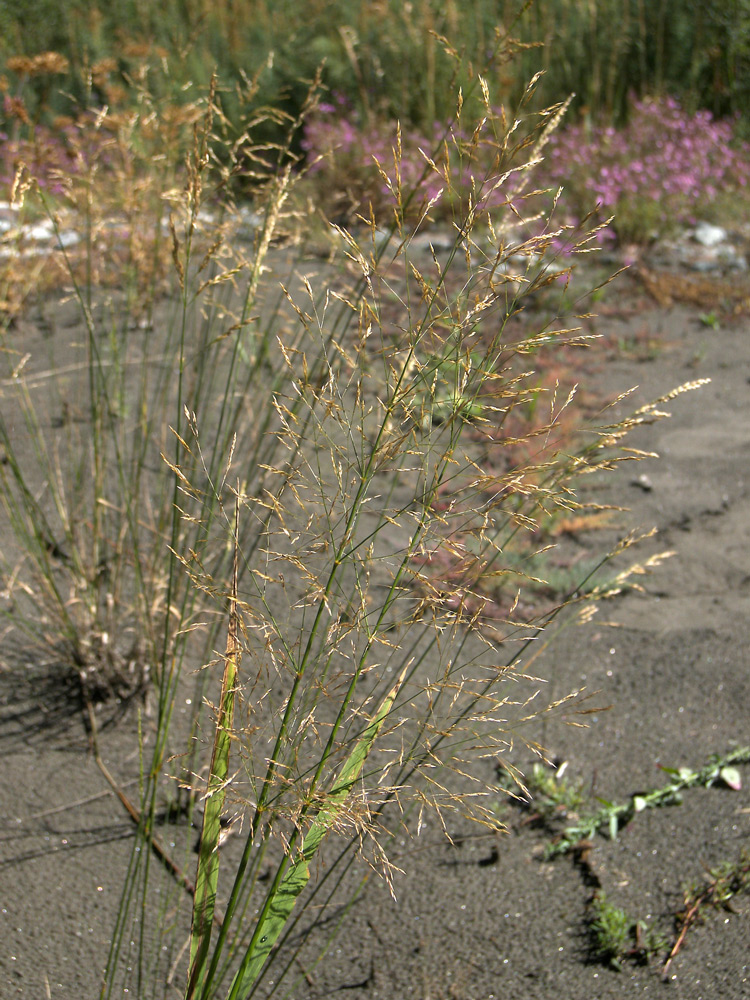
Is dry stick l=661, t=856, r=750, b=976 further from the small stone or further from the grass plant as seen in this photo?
the small stone

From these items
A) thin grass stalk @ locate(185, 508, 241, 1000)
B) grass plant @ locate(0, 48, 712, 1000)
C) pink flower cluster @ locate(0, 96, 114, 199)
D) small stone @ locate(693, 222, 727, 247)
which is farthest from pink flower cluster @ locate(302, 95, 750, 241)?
thin grass stalk @ locate(185, 508, 241, 1000)

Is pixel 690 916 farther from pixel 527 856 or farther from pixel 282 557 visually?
pixel 282 557

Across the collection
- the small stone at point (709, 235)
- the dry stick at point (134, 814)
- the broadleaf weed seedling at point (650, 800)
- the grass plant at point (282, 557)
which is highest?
the grass plant at point (282, 557)

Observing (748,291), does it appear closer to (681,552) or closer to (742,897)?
(681,552)

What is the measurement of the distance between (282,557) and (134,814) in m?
1.00

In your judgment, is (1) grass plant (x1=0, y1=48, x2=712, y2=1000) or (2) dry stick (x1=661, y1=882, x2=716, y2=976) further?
(2) dry stick (x1=661, y1=882, x2=716, y2=976)

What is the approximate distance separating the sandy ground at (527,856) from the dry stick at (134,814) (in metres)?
0.02

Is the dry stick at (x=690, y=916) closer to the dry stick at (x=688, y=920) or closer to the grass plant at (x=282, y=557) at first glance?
the dry stick at (x=688, y=920)

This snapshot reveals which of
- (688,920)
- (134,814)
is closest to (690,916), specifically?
(688,920)

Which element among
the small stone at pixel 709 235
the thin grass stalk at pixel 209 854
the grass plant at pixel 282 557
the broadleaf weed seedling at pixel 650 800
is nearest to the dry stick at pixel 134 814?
the grass plant at pixel 282 557

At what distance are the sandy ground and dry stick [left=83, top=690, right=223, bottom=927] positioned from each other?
0.06 ft

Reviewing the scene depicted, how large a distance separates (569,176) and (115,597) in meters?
4.35

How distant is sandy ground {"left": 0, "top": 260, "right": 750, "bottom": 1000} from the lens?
1.48 metres

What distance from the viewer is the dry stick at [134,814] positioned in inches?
62.4
